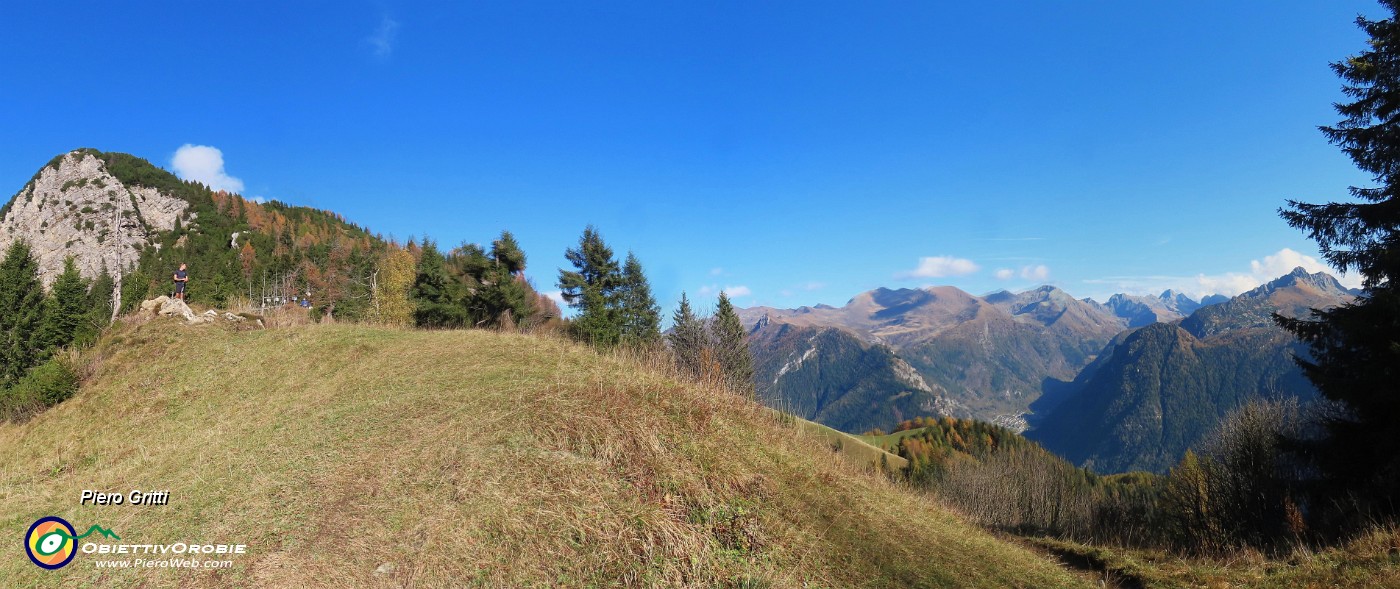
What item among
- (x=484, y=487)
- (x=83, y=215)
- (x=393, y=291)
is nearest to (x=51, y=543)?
(x=484, y=487)

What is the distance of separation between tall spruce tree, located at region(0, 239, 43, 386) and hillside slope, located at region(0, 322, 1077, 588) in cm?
3565

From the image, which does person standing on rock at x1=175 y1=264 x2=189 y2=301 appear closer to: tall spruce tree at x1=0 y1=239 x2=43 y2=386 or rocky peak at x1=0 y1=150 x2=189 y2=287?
tall spruce tree at x1=0 y1=239 x2=43 y2=386

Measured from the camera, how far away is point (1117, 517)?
26000 mm

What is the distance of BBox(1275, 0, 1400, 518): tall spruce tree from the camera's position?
1130 centimetres

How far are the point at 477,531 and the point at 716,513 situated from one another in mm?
3344

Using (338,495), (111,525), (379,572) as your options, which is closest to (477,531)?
(379,572)

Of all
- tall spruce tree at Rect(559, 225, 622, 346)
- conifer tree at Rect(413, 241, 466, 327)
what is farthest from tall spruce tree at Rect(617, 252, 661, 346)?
conifer tree at Rect(413, 241, 466, 327)

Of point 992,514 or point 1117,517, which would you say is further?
point 992,514

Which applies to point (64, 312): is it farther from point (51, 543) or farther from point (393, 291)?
point (51, 543)

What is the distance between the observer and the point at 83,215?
11738cm

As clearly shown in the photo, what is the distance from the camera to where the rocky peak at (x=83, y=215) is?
11308cm

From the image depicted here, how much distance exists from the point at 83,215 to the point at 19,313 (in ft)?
388

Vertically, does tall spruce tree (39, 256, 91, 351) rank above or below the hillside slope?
above

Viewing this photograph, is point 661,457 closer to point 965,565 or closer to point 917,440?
point 965,565
